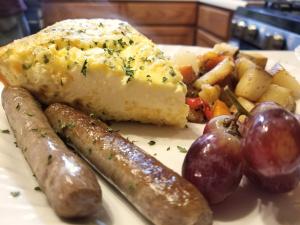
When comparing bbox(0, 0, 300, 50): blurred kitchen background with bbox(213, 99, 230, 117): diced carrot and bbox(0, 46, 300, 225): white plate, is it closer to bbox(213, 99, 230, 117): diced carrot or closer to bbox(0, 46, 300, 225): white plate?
bbox(213, 99, 230, 117): diced carrot

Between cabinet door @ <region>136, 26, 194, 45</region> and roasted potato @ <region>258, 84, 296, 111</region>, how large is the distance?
2.39 metres

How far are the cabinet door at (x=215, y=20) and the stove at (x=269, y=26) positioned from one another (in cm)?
A: 21

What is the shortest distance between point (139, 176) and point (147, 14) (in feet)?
9.88

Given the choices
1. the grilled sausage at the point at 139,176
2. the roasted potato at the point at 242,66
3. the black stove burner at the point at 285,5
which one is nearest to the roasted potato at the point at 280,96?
the roasted potato at the point at 242,66

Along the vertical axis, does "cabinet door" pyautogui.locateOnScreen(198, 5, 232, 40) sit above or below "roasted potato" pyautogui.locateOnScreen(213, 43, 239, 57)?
below

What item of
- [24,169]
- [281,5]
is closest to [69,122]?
[24,169]

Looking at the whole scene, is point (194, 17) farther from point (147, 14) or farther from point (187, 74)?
point (187, 74)

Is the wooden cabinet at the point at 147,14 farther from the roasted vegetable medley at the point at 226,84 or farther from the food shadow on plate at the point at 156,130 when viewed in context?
the food shadow on plate at the point at 156,130

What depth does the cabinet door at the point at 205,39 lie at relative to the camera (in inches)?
132

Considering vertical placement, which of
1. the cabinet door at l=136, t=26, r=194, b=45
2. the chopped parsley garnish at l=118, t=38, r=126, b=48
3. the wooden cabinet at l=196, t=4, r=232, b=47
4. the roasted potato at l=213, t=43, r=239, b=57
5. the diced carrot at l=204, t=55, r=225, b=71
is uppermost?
the chopped parsley garnish at l=118, t=38, r=126, b=48

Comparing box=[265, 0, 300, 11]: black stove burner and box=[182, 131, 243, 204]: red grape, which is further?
box=[265, 0, 300, 11]: black stove burner

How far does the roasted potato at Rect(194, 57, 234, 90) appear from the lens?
143cm

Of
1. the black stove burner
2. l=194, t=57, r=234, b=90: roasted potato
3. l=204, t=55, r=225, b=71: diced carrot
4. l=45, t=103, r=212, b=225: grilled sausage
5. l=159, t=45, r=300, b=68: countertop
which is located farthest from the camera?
the black stove burner

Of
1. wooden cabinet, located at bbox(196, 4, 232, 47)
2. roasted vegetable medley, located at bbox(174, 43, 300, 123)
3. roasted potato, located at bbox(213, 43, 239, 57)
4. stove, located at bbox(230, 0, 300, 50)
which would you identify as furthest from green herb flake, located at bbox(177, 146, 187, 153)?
wooden cabinet, located at bbox(196, 4, 232, 47)
